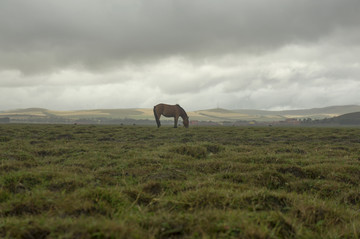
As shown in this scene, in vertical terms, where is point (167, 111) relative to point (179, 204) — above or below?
above

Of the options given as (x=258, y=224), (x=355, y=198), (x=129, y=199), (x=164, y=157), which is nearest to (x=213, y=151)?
(x=164, y=157)

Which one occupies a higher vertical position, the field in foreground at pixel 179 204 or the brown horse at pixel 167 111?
the brown horse at pixel 167 111

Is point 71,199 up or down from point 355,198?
up

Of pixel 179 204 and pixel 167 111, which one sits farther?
pixel 167 111

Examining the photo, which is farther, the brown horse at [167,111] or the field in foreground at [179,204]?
the brown horse at [167,111]

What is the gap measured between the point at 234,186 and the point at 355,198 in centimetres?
290

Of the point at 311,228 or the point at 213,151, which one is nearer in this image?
the point at 311,228

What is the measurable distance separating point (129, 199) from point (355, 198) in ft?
17.6

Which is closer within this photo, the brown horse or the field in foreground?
the field in foreground

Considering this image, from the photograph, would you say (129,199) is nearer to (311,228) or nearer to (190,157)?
(311,228)

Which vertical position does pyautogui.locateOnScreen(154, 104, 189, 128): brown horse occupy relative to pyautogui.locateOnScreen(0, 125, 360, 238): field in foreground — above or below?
above

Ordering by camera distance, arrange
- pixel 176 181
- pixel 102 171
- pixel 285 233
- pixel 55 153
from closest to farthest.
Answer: pixel 285 233
pixel 176 181
pixel 102 171
pixel 55 153

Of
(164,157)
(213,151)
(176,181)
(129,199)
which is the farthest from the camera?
(213,151)

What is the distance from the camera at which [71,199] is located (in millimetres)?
4473
